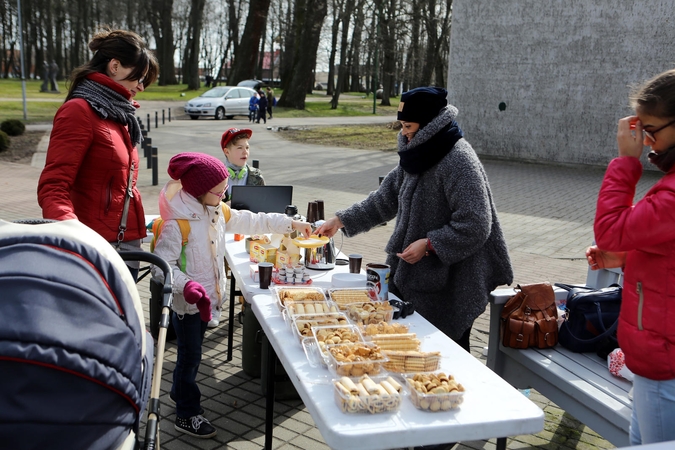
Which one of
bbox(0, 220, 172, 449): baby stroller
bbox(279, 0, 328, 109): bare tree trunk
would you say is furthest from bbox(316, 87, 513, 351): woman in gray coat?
bbox(279, 0, 328, 109): bare tree trunk

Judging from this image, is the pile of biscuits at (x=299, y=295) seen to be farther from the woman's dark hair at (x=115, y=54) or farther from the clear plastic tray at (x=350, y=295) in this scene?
the woman's dark hair at (x=115, y=54)

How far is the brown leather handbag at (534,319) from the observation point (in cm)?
402

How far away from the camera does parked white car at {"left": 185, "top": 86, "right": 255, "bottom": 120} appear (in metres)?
31.1

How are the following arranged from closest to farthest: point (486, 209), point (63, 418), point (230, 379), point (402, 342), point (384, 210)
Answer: point (63, 418), point (402, 342), point (486, 209), point (384, 210), point (230, 379)

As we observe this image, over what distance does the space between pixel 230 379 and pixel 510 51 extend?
1694 centimetres

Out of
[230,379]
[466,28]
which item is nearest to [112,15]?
[466,28]

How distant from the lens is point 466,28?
20109mm

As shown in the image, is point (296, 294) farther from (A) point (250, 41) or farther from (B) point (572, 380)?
(A) point (250, 41)

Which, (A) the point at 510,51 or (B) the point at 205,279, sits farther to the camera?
(A) the point at 510,51

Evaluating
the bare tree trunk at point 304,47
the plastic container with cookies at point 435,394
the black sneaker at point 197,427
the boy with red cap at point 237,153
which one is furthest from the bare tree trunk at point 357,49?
the plastic container with cookies at point 435,394

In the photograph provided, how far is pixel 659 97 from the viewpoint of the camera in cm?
239

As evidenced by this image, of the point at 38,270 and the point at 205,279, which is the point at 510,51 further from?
the point at 38,270

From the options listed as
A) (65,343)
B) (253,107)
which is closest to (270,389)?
(65,343)

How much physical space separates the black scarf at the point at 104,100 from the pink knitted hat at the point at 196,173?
1.37ft
